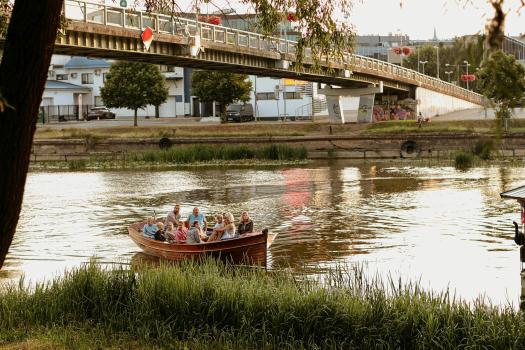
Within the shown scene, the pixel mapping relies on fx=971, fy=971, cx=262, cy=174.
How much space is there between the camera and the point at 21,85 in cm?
927

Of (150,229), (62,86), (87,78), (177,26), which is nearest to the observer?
(150,229)

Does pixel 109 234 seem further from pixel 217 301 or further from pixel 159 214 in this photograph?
pixel 217 301

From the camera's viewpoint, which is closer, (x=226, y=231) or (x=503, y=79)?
(x=503, y=79)

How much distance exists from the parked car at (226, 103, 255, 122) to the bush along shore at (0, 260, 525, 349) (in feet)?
249

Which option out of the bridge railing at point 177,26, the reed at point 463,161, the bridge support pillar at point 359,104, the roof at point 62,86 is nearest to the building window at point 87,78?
the roof at point 62,86

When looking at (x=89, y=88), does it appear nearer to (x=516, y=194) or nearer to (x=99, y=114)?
(x=99, y=114)

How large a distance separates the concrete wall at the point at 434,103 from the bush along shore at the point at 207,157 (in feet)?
107

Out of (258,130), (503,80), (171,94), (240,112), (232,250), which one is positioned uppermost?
(171,94)

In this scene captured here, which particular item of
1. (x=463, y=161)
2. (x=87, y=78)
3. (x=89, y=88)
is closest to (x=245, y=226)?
(x=463, y=161)

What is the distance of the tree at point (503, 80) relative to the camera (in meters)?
8.06

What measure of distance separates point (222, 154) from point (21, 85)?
54.7 meters

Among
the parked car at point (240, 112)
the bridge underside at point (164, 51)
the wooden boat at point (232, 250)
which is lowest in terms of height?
the wooden boat at point (232, 250)

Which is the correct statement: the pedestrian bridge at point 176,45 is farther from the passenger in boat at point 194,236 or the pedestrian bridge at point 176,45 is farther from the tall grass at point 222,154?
the passenger in boat at point 194,236

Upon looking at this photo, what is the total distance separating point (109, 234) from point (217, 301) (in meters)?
17.3
